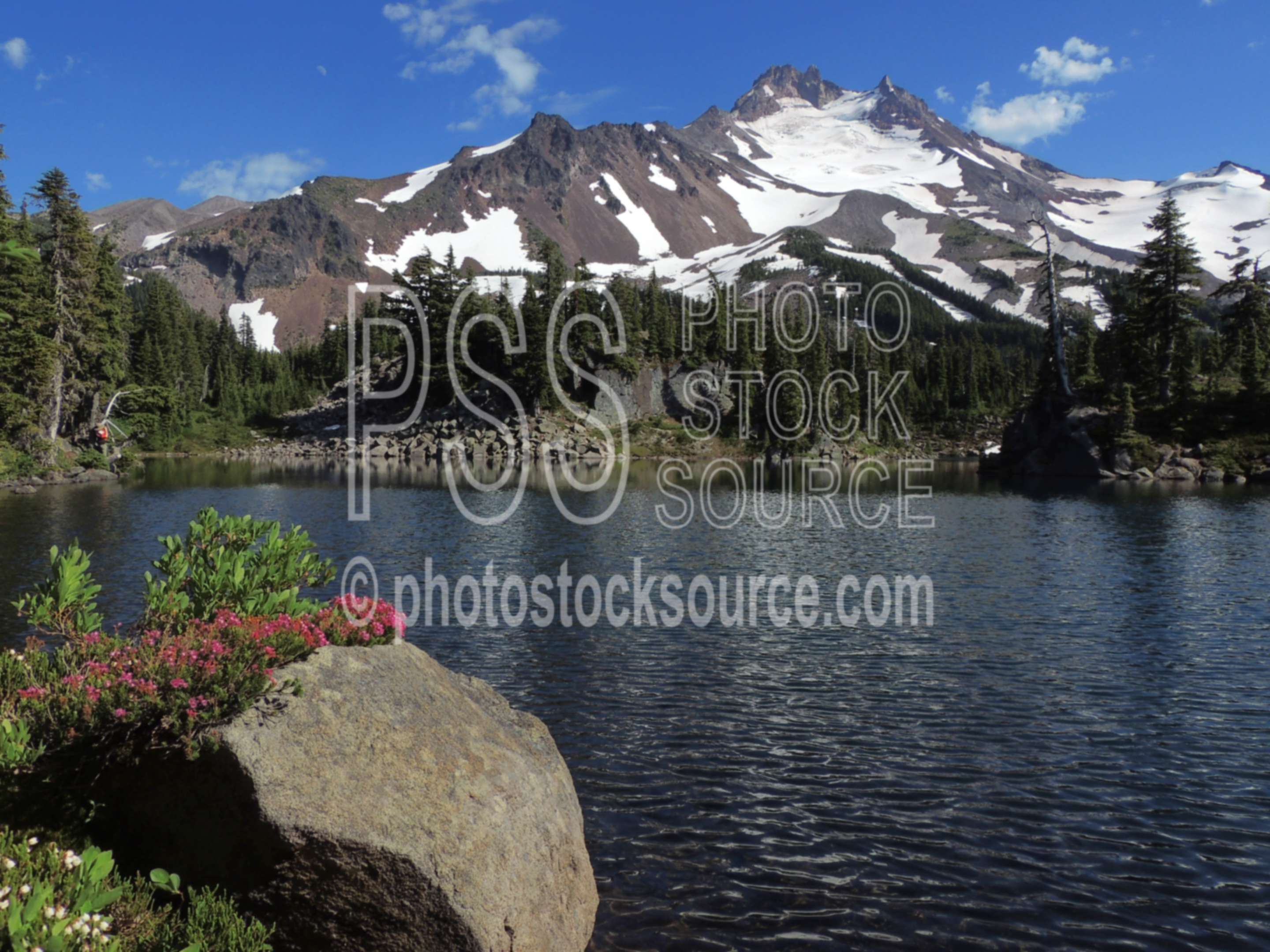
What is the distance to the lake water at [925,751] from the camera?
33.2 ft

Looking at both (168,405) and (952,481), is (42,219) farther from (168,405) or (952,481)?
(952,481)

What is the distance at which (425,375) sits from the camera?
374 feet

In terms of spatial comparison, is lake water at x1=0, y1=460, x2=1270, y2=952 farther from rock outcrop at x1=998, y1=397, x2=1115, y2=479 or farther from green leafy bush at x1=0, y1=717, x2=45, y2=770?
rock outcrop at x1=998, y1=397, x2=1115, y2=479

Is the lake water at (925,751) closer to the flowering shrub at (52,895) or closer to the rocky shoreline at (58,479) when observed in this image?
the flowering shrub at (52,895)

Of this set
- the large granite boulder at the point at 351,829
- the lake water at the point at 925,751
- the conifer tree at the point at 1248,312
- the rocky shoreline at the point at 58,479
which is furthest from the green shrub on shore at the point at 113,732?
the conifer tree at the point at 1248,312

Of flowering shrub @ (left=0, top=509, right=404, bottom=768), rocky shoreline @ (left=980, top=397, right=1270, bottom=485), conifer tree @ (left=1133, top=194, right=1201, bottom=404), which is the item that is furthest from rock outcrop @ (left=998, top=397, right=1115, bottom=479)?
flowering shrub @ (left=0, top=509, right=404, bottom=768)

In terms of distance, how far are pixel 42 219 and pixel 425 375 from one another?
151 ft

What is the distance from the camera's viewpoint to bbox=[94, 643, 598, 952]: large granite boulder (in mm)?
7512

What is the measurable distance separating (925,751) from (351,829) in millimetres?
11177

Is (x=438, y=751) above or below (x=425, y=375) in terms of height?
below

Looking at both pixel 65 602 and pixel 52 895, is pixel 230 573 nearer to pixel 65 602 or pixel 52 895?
pixel 65 602

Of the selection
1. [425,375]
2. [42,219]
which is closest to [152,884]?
[42,219]

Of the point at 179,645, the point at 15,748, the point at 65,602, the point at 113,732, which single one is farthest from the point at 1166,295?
the point at 15,748

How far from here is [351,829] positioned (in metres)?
7.56
